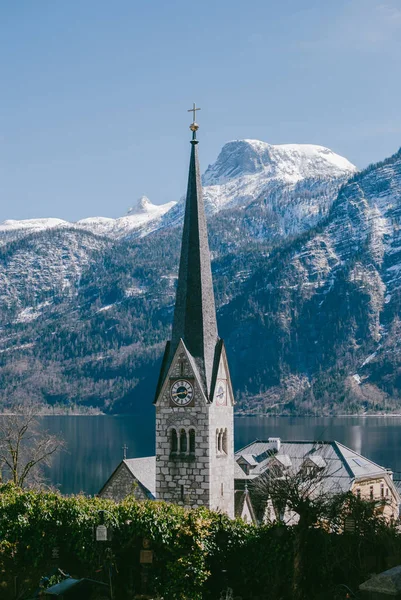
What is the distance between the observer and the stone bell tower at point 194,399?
39719 mm

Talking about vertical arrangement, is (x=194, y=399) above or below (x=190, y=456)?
above

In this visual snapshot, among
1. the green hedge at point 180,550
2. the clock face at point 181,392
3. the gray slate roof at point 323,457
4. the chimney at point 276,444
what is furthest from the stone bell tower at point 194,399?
the chimney at point 276,444

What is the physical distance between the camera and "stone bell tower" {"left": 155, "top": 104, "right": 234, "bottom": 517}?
130 feet

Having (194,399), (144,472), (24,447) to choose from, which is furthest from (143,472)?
(24,447)

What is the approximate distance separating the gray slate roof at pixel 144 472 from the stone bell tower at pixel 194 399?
24.8 ft

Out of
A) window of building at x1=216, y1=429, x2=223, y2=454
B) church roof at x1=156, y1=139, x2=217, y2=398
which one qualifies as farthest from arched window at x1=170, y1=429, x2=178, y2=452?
church roof at x1=156, y1=139, x2=217, y2=398

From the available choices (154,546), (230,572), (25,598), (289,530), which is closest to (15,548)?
(25,598)

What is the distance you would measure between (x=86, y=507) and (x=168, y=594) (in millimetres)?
5426

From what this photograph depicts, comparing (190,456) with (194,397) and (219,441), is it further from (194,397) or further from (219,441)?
(194,397)

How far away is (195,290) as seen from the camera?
4200 centimetres

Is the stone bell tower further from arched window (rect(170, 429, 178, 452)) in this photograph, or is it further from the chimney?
the chimney

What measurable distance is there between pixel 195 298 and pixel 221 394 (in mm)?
4579

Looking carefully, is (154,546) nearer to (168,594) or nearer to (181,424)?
(168,594)

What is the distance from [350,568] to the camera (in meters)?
30.7
